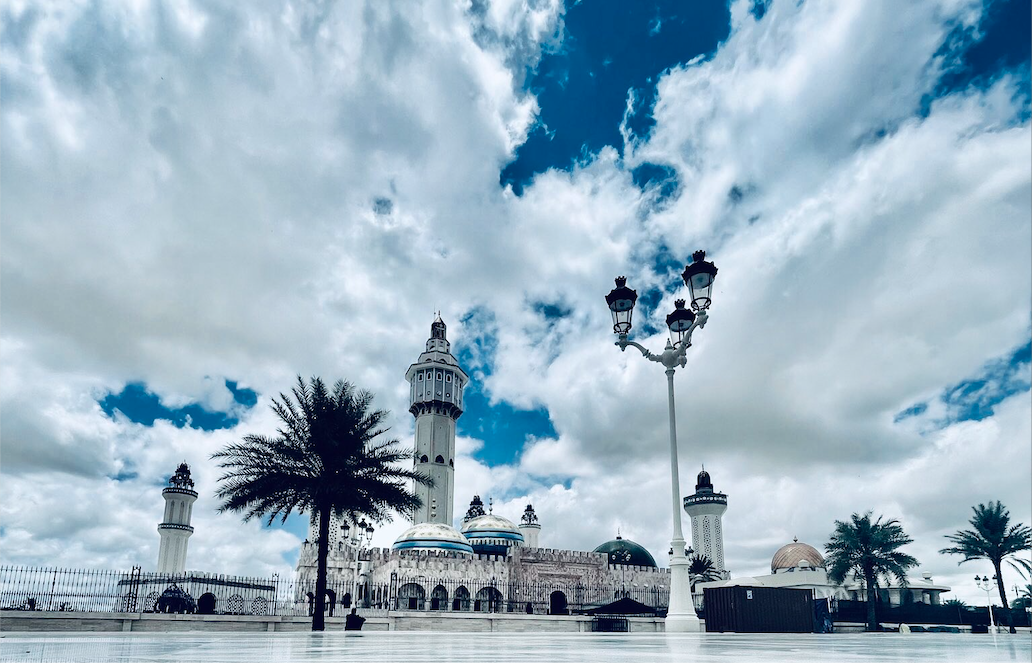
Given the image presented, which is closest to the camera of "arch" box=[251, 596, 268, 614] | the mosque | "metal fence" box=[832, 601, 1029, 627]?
"arch" box=[251, 596, 268, 614]

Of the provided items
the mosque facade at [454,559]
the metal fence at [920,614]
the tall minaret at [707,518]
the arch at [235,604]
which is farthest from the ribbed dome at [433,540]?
the tall minaret at [707,518]

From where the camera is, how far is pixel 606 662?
3.97 metres

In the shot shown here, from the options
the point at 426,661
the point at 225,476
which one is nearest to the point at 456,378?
the point at 225,476

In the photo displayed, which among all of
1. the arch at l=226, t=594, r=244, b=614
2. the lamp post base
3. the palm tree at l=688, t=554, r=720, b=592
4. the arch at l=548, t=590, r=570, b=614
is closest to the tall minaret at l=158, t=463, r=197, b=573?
the arch at l=226, t=594, r=244, b=614

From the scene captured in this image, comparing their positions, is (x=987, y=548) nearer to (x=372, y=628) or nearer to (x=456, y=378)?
(x=372, y=628)

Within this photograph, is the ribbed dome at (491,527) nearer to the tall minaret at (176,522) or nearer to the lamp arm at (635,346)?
the tall minaret at (176,522)

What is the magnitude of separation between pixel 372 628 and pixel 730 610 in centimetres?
1150

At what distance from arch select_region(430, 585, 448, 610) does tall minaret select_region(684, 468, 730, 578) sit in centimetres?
3803

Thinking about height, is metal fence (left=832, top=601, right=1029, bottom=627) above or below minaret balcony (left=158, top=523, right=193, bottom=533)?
below

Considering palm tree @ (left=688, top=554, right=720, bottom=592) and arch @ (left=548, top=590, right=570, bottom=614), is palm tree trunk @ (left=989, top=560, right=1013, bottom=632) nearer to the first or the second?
palm tree @ (left=688, top=554, right=720, bottom=592)

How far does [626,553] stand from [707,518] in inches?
714

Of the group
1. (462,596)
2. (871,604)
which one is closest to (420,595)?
(462,596)

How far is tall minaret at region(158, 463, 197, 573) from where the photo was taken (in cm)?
5909

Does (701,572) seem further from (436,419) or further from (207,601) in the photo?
(207,601)
